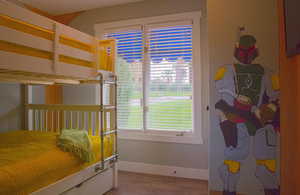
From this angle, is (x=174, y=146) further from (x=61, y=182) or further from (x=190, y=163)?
(x=61, y=182)

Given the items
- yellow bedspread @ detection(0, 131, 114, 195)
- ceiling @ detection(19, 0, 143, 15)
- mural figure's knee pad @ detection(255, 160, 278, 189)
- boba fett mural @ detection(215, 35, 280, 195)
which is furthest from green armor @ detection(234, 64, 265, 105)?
ceiling @ detection(19, 0, 143, 15)

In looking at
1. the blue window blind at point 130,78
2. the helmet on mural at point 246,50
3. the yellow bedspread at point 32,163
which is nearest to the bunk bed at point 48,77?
the yellow bedspread at point 32,163

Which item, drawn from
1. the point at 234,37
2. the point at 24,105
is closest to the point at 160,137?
the point at 234,37

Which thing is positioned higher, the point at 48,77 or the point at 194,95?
the point at 48,77

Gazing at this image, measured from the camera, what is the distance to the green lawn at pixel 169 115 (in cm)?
278

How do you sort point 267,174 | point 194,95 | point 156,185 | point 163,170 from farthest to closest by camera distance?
point 163,170
point 194,95
point 156,185
point 267,174

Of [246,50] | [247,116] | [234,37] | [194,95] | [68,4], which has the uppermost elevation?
[68,4]

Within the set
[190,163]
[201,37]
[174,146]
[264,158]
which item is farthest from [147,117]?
[264,158]

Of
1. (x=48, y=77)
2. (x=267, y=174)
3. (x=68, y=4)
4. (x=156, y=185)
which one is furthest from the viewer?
(x=68, y=4)

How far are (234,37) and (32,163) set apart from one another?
1.78 meters

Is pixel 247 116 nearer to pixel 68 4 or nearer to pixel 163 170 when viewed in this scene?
pixel 163 170

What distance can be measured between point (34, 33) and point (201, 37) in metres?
1.98

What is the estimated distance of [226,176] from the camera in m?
1.59

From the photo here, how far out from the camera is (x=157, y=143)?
2912 millimetres
